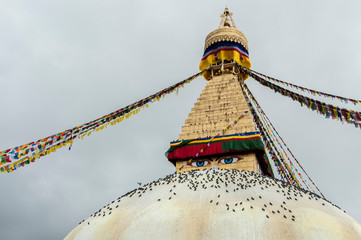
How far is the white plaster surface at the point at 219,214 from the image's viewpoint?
166 inches

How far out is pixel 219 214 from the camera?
4449 mm

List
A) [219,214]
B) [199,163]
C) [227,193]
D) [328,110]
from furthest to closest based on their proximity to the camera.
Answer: [199,163] < [328,110] < [227,193] < [219,214]

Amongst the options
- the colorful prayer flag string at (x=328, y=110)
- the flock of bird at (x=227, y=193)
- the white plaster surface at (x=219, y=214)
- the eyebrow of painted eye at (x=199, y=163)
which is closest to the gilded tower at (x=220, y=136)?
the eyebrow of painted eye at (x=199, y=163)

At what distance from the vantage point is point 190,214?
4.53 m

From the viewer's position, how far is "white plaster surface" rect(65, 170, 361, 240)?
4227 millimetres

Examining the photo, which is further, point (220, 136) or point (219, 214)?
point (220, 136)

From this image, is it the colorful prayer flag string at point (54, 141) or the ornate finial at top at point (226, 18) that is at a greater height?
the ornate finial at top at point (226, 18)

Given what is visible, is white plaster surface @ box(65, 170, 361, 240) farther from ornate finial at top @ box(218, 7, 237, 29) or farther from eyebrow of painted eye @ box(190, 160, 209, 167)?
ornate finial at top @ box(218, 7, 237, 29)

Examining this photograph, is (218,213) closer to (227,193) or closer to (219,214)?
(219,214)

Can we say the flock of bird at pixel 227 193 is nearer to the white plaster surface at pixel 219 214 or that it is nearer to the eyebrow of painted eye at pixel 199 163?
the white plaster surface at pixel 219 214

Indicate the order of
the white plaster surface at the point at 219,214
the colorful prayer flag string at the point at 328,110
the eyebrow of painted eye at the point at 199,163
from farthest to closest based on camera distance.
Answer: the eyebrow of painted eye at the point at 199,163, the colorful prayer flag string at the point at 328,110, the white plaster surface at the point at 219,214

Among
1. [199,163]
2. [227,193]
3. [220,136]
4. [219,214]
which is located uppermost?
[220,136]

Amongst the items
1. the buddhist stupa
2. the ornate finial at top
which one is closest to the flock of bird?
the buddhist stupa

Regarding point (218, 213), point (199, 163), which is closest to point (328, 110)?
point (199, 163)
